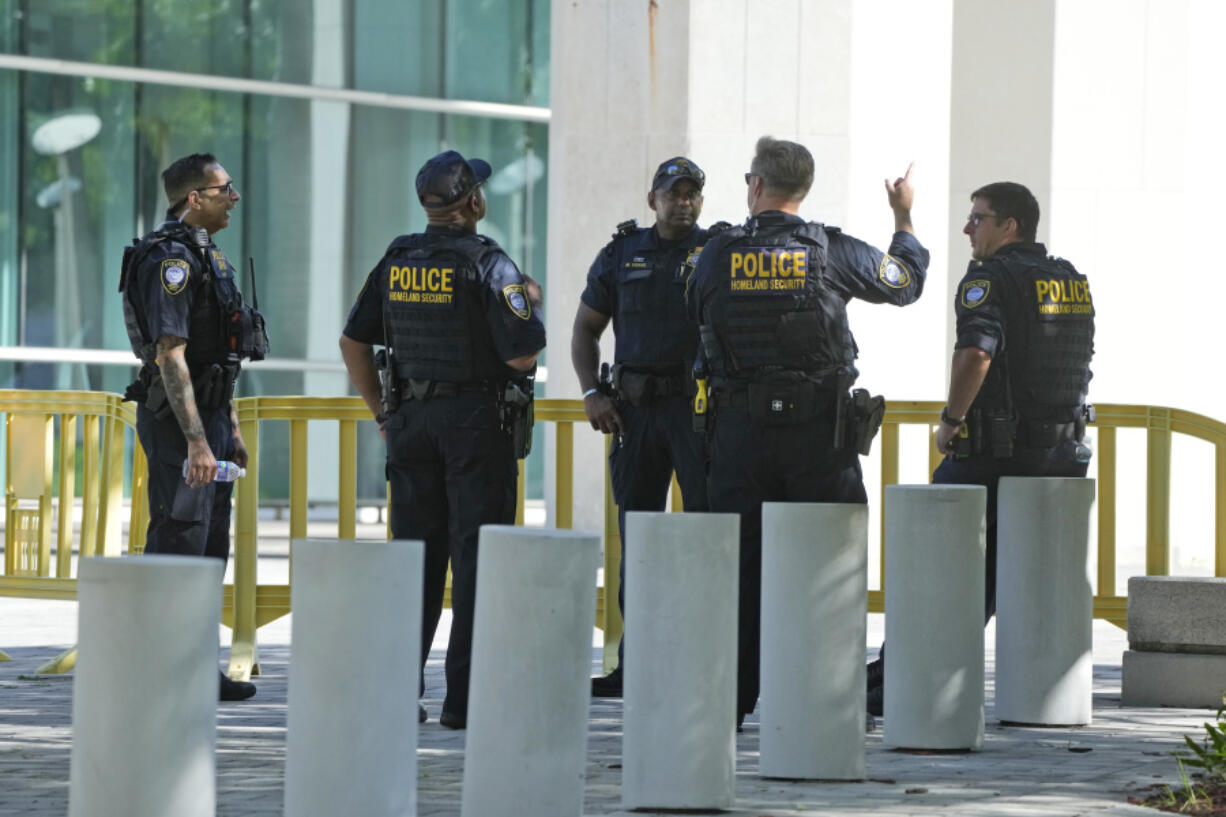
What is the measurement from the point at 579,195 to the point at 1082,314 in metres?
7.61

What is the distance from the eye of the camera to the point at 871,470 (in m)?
14.0

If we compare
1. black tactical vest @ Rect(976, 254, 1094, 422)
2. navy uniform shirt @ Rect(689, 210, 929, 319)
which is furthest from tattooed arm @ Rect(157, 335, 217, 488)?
black tactical vest @ Rect(976, 254, 1094, 422)

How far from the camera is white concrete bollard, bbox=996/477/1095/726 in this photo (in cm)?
752

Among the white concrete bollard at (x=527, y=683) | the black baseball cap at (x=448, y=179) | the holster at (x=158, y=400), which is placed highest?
the black baseball cap at (x=448, y=179)

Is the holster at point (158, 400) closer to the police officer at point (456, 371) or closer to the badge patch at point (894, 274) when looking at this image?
the police officer at point (456, 371)

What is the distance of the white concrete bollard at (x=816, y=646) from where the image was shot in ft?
20.3

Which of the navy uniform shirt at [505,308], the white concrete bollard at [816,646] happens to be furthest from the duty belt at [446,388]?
the white concrete bollard at [816,646]

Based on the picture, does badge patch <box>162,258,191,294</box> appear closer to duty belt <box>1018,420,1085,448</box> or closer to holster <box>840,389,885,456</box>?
holster <box>840,389,885,456</box>

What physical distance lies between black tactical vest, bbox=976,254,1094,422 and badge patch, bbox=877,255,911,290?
3.18ft

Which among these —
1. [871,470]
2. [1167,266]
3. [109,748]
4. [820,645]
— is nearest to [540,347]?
[820,645]

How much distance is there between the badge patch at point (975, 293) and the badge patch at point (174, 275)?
116 inches

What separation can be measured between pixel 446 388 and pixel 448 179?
0.74m

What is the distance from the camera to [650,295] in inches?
318

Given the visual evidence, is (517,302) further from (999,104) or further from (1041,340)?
(999,104)
